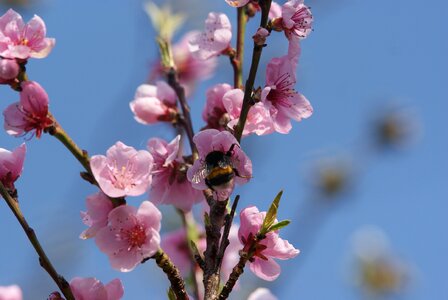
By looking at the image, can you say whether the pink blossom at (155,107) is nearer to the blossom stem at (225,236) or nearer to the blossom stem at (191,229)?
the blossom stem at (191,229)

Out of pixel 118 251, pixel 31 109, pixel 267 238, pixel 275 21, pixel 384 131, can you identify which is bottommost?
pixel 118 251

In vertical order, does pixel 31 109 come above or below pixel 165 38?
below

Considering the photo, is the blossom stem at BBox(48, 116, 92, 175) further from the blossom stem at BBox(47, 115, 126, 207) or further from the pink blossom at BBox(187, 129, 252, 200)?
the pink blossom at BBox(187, 129, 252, 200)

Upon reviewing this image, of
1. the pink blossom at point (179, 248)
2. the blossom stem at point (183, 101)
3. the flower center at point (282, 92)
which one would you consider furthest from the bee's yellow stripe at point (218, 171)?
the pink blossom at point (179, 248)

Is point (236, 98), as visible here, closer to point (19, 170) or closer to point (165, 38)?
point (19, 170)

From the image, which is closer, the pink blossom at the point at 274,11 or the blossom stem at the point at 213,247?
the blossom stem at the point at 213,247

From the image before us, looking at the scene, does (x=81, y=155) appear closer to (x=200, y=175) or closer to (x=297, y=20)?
(x=200, y=175)

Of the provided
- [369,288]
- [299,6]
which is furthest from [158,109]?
[369,288]
